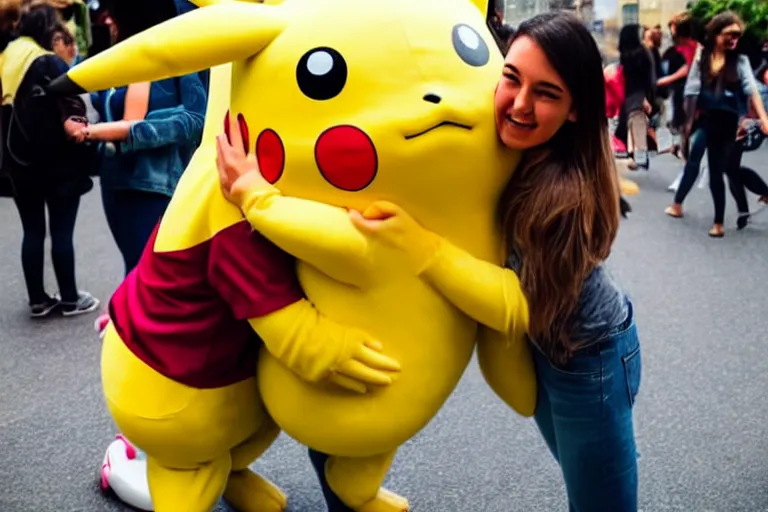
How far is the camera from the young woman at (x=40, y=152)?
121 inches

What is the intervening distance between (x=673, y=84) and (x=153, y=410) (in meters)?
6.07

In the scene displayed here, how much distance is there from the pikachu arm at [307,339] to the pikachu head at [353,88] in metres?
0.20

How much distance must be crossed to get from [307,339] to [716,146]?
3859 millimetres

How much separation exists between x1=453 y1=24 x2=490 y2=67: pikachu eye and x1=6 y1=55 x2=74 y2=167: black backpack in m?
2.08

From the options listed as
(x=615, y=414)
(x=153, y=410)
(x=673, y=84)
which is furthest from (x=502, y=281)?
(x=673, y=84)

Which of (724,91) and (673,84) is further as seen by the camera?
(673,84)

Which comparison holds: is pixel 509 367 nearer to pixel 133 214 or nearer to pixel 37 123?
pixel 133 214

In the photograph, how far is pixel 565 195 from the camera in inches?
52.5

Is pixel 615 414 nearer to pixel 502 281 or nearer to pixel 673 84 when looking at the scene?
pixel 502 281

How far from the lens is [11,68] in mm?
3111

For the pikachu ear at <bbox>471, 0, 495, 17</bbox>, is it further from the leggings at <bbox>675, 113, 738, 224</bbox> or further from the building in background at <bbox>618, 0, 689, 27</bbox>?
the building in background at <bbox>618, 0, 689, 27</bbox>

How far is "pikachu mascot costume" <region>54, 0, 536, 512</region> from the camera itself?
132 centimetres

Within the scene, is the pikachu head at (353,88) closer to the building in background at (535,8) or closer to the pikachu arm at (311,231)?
A: the pikachu arm at (311,231)

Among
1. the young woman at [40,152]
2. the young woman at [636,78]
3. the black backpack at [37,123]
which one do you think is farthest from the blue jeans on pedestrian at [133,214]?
the young woman at [636,78]
